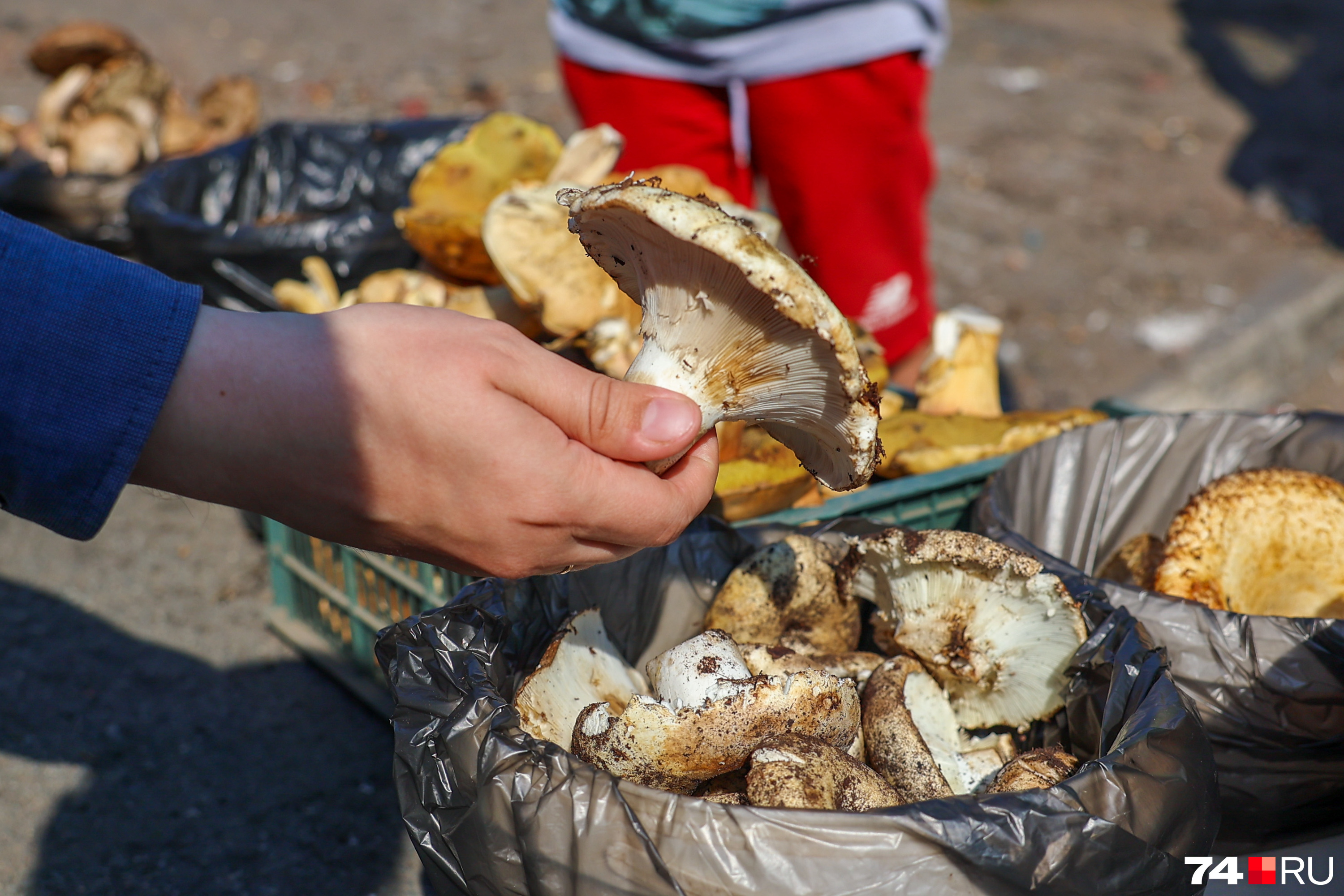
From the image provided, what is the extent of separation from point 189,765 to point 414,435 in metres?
1.33

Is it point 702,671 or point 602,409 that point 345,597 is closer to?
point 702,671

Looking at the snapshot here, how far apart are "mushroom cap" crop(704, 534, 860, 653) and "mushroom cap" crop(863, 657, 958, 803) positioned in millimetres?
157

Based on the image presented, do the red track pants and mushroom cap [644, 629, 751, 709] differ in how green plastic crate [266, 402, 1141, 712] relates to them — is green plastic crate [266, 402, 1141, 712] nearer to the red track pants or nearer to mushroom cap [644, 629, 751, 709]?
mushroom cap [644, 629, 751, 709]

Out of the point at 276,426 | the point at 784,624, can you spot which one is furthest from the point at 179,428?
the point at 784,624

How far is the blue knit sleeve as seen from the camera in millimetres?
1002

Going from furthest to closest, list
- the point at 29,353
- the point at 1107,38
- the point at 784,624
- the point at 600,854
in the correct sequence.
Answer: the point at 1107,38, the point at 784,624, the point at 600,854, the point at 29,353

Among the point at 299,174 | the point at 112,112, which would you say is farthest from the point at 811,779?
the point at 112,112

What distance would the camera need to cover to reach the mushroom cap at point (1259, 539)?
175cm

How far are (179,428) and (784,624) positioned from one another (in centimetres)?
100

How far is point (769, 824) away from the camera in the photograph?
111 centimetres

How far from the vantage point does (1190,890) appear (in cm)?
123

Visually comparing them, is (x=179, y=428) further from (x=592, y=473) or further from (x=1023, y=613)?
(x=1023, y=613)

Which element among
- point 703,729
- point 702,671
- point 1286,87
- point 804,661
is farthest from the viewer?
point 1286,87

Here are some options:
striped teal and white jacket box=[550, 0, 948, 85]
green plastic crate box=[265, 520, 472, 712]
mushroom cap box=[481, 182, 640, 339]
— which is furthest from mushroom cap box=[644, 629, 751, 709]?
striped teal and white jacket box=[550, 0, 948, 85]
